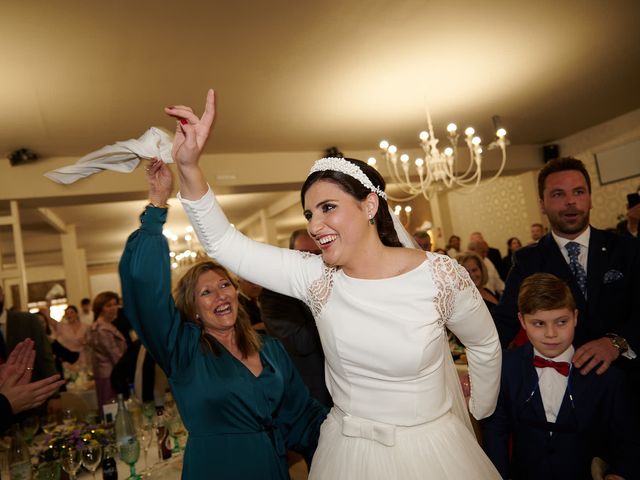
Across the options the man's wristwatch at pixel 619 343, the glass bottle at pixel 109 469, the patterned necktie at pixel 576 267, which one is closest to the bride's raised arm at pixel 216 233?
the glass bottle at pixel 109 469

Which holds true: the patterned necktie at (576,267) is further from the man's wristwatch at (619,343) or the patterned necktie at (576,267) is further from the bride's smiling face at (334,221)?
the bride's smiling face at (334,221)

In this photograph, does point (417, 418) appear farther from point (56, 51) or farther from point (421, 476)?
point (56, 51)

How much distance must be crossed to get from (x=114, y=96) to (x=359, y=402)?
165 inches

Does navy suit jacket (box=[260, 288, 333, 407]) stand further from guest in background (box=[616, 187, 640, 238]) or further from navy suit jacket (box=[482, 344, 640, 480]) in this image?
guest in background (box=[616, 187, 640, 238])

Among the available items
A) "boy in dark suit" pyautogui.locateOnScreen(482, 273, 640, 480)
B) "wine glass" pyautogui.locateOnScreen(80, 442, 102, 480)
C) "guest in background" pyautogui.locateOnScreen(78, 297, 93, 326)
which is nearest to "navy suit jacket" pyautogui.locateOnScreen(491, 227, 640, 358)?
"boy in dark suit" pyautogui.locateOnScreen(482, 273, 640, 480)

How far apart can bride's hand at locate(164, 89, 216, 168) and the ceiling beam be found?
8584 mm

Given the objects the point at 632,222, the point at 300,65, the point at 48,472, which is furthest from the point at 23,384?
the point at 632,222

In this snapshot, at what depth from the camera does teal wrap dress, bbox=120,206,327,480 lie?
5.98ft

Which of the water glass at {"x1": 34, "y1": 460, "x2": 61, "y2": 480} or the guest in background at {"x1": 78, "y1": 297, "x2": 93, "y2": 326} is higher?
the guest in background at {"x1": 78, "y1": 297, "x2": 93, "y2": 326}

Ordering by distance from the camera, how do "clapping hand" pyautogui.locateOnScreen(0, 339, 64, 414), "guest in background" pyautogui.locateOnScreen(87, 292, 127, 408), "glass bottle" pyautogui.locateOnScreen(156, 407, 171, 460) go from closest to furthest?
"clapping hand" pyautogui.locateOnScreen(0, 339, 64, 414)
"glass bottle" pyautogui.locateOnScreen(156, 407, 171, 460)
"guest in background" pyautogui.locateOnScreen(87, 292, 127, 408)

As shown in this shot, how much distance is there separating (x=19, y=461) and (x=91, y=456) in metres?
0.32

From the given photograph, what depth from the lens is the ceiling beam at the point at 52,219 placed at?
30.0ft

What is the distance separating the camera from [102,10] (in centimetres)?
325

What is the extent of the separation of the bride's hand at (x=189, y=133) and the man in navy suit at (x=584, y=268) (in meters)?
1.80
